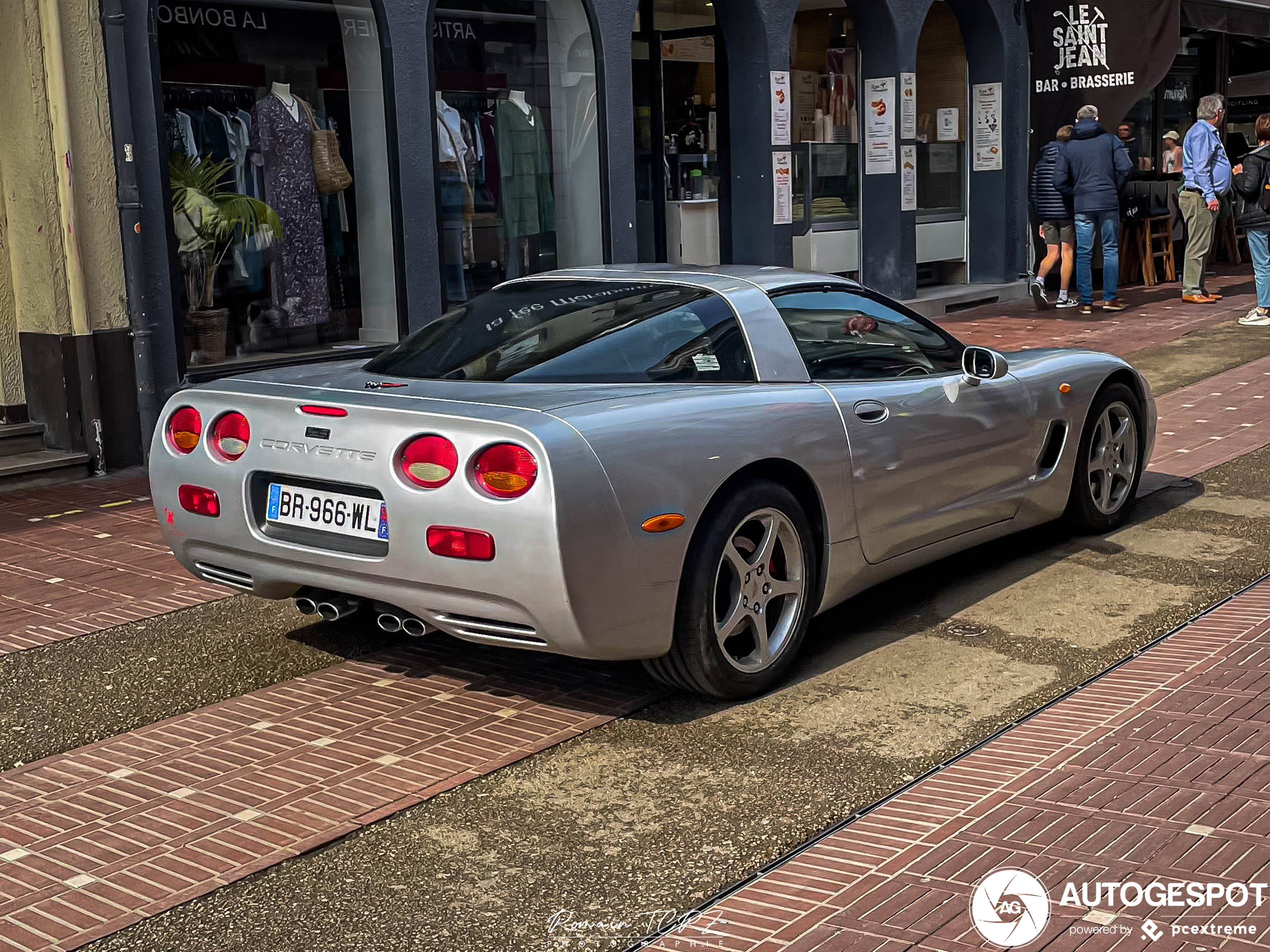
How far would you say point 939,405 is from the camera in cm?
567

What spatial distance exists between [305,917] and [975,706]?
7.49 ft

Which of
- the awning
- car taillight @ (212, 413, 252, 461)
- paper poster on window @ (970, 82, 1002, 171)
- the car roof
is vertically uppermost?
the awning

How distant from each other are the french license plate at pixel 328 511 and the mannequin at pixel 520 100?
8.42 m

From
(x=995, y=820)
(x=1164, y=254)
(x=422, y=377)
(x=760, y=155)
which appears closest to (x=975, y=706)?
(x=995, y=820)

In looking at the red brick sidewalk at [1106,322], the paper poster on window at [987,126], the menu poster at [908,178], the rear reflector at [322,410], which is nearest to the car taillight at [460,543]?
the rear reflector at [322,410]

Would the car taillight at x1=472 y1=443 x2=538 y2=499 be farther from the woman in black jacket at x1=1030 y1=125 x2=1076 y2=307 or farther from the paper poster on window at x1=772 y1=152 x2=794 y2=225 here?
the woman in black jacket at x1=1030 y1=125 x2=1076 y2=307

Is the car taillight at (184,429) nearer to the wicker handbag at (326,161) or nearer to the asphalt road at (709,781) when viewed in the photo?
the asphalt road at (709,781)

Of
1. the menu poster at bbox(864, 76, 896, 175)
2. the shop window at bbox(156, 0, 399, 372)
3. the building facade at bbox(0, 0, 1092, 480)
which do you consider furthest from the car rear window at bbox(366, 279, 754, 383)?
the menu poster at bbox(864, 76, 896, 175)

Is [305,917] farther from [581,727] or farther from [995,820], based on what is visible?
[995,820]

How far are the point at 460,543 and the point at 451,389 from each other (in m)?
0.65

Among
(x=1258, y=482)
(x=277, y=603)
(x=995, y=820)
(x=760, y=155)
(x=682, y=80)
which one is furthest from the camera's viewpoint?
(x=682, y=80)

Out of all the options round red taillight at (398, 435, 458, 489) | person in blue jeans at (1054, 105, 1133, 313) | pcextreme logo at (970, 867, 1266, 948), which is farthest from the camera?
person in blue jeans at (1054, 105, 1133, 313)

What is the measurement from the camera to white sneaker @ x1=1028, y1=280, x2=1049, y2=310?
16.4 m

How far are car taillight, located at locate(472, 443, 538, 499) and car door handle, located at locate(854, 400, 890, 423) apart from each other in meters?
1.53
